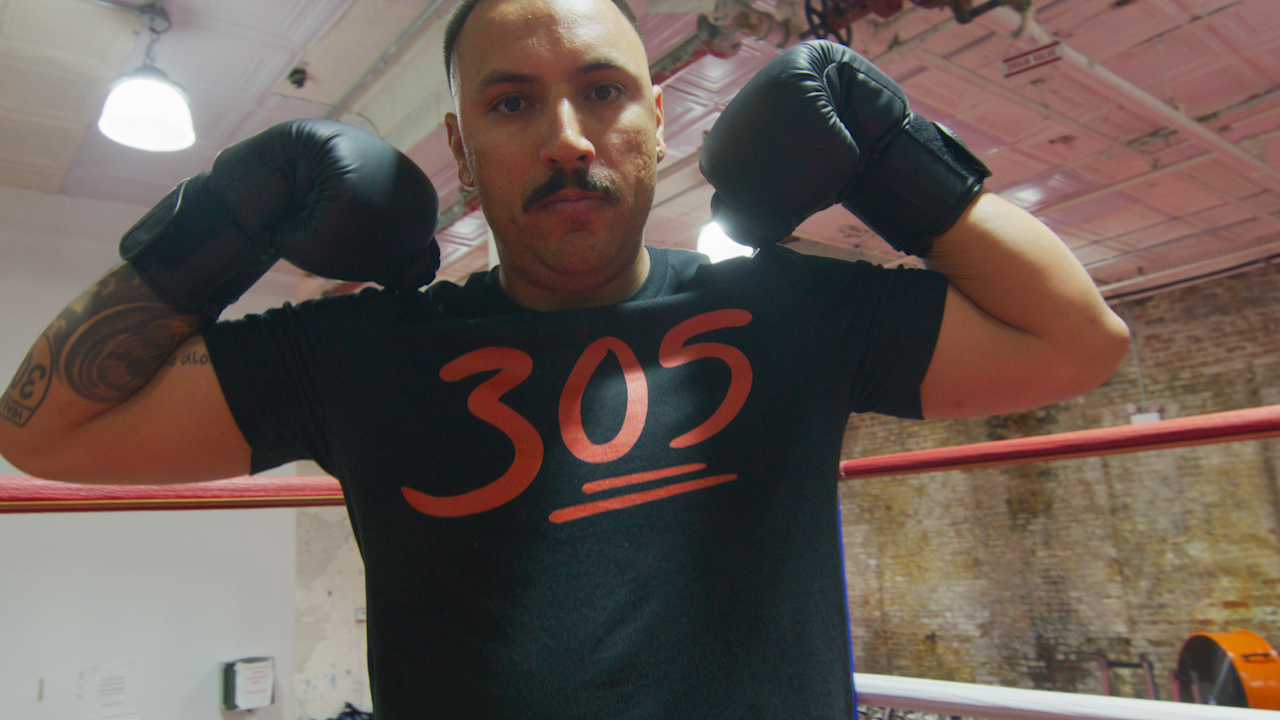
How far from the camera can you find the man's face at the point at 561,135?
73 centimetres

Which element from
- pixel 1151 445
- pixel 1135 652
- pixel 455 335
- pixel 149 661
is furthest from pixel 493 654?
pixel 1135 652

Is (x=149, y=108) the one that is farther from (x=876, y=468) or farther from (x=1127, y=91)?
(x=1127, y=91)

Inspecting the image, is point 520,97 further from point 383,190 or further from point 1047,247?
point 1047,247

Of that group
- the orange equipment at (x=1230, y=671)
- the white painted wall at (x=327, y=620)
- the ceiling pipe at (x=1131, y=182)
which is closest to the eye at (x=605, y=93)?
the orange equipment at (x=1230, y=671)

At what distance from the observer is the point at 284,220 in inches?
31.6

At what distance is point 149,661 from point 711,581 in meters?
4.85

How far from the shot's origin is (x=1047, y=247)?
0.72 m

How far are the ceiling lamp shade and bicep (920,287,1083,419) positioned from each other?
3.29m

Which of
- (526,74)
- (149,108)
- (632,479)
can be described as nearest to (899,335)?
(632,479)

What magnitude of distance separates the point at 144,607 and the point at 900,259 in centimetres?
617

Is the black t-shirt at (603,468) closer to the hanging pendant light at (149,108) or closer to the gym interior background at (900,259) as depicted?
the gym interior background at (900,259)

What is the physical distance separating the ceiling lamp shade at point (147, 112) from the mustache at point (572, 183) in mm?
3011

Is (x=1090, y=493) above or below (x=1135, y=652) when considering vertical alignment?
above

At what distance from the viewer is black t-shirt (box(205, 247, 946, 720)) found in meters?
0.62
